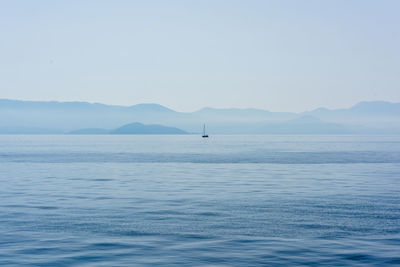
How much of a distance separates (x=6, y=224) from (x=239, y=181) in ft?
98.1

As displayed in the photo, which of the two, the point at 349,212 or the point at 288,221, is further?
the point at 349,212

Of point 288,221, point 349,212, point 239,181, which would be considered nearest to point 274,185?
point 239,181

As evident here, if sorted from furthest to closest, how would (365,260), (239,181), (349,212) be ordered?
(239,181)
(349,212)
(365,260)

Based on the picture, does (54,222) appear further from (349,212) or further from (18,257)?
(349,212)

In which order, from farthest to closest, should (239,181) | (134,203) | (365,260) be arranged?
(239,181)
(134,203)
(365,260)

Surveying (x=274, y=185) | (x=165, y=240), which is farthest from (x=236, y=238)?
(x=274, y=185)

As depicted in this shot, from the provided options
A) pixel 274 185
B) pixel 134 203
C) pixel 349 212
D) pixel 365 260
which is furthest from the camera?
pixel 274 185

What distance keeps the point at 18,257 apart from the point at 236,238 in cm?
1008

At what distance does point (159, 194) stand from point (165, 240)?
18.1 metres

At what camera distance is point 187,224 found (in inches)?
1028

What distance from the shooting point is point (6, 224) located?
2645cm

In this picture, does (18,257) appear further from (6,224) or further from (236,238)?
(236,238)

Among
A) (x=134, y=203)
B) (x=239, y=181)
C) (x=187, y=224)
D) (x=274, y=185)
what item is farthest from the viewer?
(x=239, y=181)

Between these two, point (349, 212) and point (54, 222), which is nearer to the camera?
point (54, 222)
